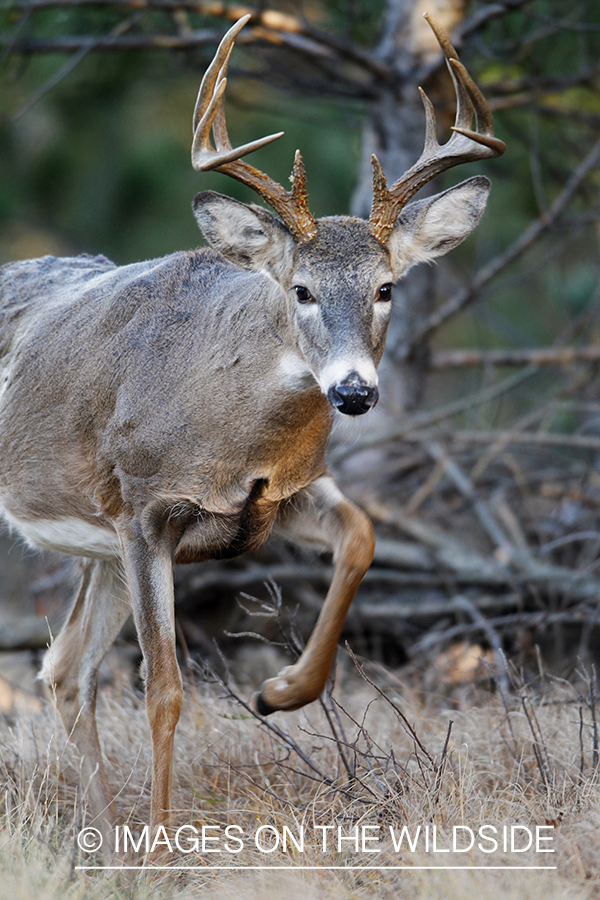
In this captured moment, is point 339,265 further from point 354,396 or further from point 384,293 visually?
point 354,396

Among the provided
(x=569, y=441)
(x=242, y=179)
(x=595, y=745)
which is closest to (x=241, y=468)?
(x=242, y=179)

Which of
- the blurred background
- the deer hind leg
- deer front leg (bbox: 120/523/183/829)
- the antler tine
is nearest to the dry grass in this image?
the deer hind leg

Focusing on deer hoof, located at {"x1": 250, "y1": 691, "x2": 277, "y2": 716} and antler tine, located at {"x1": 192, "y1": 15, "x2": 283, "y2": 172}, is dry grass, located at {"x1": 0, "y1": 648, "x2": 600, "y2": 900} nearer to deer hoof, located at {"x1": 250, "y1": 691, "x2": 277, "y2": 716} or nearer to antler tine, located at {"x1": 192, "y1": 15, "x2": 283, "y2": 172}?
deer hoof, located at {"x1": 250, "y1": 691, "x2": 277, "y2": 716}

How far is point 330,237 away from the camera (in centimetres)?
383

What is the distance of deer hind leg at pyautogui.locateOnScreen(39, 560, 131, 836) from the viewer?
15.3ft

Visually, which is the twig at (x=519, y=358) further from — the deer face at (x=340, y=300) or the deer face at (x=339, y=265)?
the deer face at (x=340, y=300)

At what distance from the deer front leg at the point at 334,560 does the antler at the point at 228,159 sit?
1.07 meters

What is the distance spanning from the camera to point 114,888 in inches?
130

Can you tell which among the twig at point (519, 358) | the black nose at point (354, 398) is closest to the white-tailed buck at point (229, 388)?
the black nose at point (354, 398)

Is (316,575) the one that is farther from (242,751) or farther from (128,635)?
(242,751)

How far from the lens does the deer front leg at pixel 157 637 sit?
388cm

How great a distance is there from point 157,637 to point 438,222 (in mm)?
2060

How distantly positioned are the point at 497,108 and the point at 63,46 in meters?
3.28

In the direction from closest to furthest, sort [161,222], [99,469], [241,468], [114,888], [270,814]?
[114,888]
[270,814]
[241,468]
[99,469]
[161,222]
